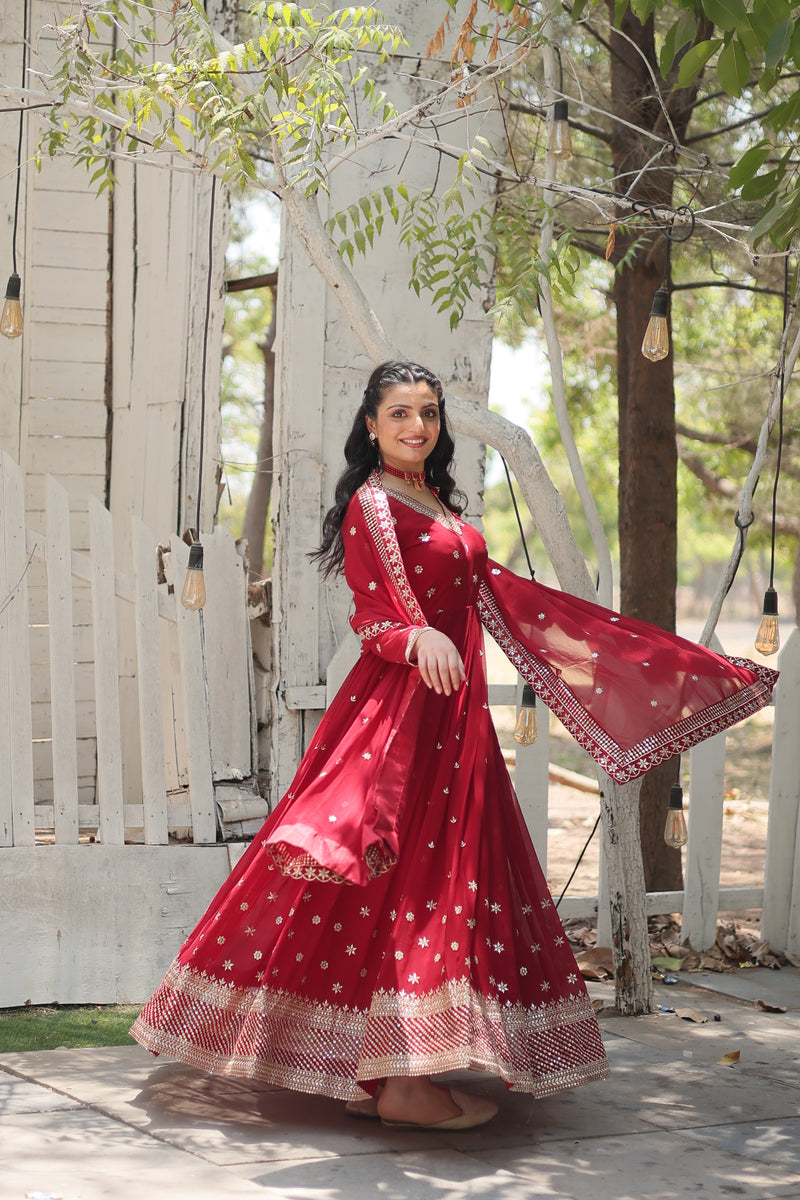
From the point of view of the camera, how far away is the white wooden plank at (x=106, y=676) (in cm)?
431

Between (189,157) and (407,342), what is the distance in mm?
1594

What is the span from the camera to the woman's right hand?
294cm

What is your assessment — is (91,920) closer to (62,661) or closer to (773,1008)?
(62,661)

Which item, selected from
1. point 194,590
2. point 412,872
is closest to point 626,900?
point 412,872

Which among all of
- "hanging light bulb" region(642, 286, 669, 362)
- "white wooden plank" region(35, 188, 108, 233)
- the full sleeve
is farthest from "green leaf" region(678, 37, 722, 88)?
"white wooden plank" region(35, 188, 108, 233)

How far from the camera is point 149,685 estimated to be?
4.48 m

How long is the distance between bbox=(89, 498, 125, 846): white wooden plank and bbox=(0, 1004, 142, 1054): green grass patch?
54cm

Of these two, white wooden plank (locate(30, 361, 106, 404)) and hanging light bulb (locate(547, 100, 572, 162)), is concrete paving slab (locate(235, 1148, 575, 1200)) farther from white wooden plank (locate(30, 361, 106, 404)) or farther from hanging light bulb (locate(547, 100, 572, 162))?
white wooden plank (locate(30, 361, 106, 404))

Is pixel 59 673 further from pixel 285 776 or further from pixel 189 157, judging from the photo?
pixel 189 157

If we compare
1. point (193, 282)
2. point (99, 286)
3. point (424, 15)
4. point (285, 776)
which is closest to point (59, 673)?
point (285, 776)

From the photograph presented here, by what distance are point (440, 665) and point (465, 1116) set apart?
1060mm

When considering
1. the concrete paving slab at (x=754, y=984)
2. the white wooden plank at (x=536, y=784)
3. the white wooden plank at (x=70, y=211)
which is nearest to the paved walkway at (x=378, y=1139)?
the concrete paving slab at (x=754, y=984)

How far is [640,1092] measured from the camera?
11.2ft

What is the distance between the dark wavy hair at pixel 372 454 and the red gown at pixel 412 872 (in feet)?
0.44
